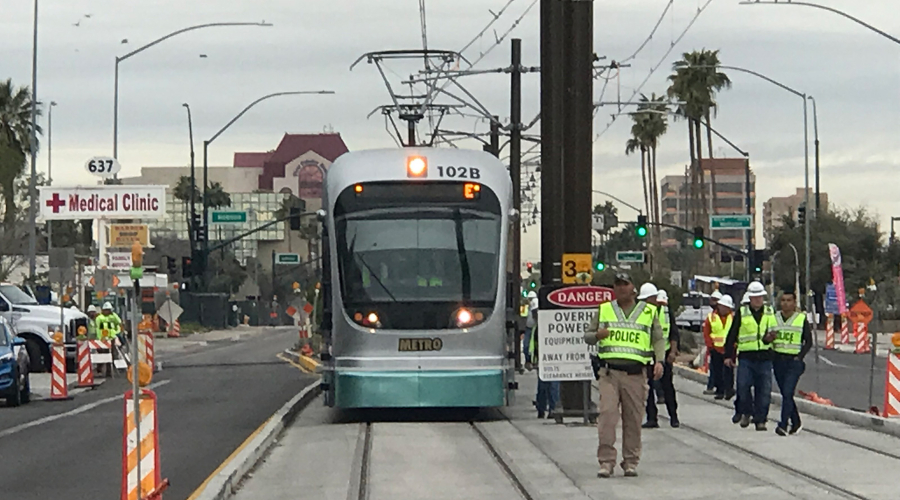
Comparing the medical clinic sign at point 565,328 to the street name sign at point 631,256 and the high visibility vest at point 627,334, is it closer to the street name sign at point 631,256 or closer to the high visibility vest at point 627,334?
the high visibility vest at point 627,334

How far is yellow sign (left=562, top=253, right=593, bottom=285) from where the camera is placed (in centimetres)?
2152

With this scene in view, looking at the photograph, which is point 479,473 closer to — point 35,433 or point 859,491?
point 859,491

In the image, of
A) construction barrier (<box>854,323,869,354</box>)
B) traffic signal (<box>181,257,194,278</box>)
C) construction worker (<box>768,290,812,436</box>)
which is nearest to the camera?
construction worker (<box>768,290,812,436</box>)

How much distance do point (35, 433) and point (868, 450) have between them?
11071mm

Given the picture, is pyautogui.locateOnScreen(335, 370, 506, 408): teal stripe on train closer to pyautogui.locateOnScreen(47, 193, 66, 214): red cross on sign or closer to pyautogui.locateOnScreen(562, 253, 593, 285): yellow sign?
pyautogui.locateOnScreen(562, 253, 593, 285): yellow sign

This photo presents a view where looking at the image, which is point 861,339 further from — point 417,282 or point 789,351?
point 789,351

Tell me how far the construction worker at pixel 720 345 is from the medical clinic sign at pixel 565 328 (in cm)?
593

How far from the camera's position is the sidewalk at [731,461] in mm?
12930

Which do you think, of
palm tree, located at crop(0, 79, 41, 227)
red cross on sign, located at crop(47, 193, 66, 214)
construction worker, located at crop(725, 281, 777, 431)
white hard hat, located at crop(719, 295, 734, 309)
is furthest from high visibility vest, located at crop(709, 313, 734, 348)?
palm tree, located at crop(0, 79, 41, 227)

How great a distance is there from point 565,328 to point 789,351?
9.90ft

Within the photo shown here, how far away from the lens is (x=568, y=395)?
2155 cm

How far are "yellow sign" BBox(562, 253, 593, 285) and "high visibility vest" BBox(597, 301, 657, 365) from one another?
7248 mm

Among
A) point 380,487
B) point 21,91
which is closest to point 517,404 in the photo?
point 380,487

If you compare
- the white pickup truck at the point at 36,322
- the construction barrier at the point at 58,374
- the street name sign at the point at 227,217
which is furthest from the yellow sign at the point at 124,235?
the street name sign at the point at 227,217
